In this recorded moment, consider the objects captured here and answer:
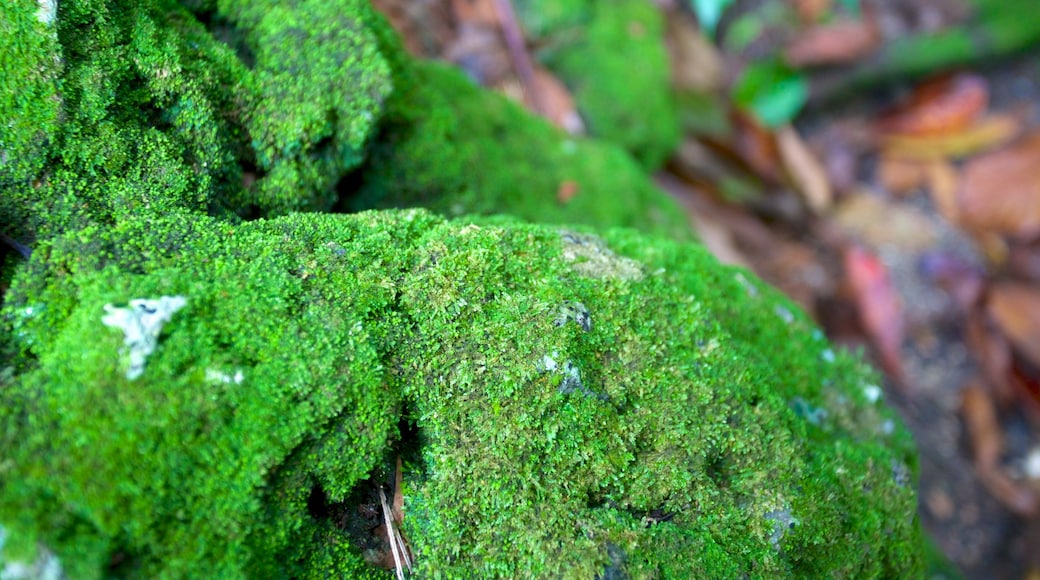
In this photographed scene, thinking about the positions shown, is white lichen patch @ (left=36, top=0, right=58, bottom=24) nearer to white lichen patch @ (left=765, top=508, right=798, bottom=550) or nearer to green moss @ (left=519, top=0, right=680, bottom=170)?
white lichen patch @ (left=765, top=508, right=798, bottom=550)

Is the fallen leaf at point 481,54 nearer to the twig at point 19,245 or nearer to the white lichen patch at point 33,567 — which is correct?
the twig at point 19,245

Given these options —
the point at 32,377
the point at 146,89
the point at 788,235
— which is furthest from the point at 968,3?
the point at 32,377

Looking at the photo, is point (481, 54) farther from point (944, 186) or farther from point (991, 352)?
point (991, 352)

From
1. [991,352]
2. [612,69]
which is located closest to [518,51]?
[612,69]

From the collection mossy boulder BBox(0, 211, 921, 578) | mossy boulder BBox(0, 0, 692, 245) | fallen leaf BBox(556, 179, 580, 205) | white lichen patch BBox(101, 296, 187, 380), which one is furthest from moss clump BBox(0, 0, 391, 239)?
fallen leaf BBox(556, 179, 580, 205)

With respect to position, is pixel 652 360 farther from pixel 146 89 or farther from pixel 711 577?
pixel 146 89

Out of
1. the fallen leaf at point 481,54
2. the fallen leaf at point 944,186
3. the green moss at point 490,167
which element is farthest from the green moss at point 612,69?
the fallen leaf at point 944,186
